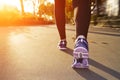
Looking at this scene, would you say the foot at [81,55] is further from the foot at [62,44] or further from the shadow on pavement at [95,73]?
the foot at [62,44]

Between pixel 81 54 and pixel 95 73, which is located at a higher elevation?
pixel 81 54

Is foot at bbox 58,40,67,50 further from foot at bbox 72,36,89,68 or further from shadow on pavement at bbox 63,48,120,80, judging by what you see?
foot at bbox 72,36,89,68

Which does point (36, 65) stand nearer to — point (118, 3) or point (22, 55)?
point (22, 55)

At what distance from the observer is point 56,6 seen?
4.49 meters

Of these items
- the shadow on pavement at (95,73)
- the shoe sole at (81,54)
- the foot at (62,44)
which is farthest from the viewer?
the foot at (62,44)

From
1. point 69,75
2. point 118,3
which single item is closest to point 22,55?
point 69,75

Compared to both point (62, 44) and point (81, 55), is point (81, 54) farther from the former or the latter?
point (62, 44)

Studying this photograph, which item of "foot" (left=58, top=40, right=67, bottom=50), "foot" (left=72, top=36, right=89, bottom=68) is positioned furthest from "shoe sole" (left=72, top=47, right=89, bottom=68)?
"foot" (left=58, top=40, right=67, bottom=50)

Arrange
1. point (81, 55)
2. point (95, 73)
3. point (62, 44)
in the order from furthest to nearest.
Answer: point (62, 44) < point (81, 55) < point (95, 73)

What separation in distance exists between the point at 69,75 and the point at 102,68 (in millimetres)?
484

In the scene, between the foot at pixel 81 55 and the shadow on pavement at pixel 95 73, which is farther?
the foot at pixel 81 55

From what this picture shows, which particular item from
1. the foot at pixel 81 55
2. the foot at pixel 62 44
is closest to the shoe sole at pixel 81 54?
the foot at pixel 81 55

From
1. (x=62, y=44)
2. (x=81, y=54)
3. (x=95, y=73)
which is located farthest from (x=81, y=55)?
(x=62, y=44)

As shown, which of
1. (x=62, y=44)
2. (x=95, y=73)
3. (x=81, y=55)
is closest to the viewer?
(x=95, y=73)
